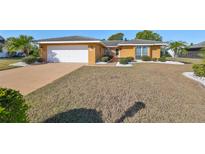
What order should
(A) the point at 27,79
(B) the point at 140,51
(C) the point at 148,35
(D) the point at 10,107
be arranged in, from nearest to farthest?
(D) the point at 10,107 → (A) the point at 27,79 → (B) the point at 140,51 → (C) the point at 148,35

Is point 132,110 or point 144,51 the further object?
point 144,51

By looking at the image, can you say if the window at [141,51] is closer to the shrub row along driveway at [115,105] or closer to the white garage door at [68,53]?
the white garage door at [68,53]

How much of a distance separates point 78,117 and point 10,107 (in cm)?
251

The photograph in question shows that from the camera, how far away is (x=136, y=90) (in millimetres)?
8094

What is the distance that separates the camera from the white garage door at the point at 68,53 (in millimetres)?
24078

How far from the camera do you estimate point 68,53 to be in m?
24.4

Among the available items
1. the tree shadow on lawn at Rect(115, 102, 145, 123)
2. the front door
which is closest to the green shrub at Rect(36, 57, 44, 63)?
the front door

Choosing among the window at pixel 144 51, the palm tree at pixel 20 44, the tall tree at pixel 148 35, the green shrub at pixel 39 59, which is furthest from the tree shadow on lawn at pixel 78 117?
the tall tree at pixel 148 35

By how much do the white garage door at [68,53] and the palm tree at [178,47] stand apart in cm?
2909

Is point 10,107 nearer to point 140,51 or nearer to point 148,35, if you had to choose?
point 140,51

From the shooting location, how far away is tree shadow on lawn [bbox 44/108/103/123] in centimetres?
509

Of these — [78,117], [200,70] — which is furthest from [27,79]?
[200,70]

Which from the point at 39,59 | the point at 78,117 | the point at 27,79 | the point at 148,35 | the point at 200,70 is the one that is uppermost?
the point at 148,35
